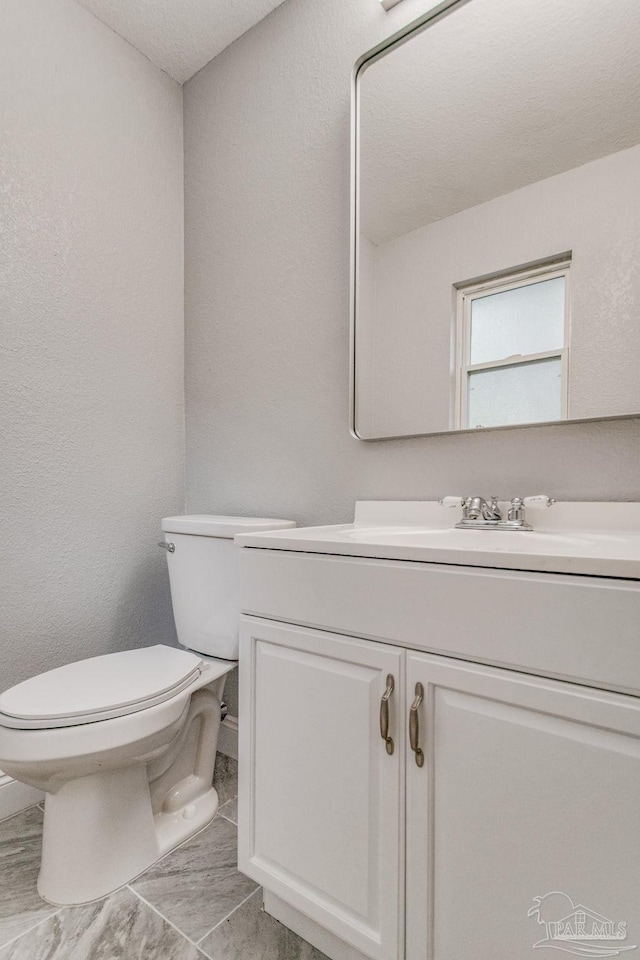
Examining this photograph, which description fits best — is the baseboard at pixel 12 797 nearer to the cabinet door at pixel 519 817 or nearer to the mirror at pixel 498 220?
the cabinet door at pixel 519 817

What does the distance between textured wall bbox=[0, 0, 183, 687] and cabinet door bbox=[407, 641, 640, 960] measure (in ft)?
3.85

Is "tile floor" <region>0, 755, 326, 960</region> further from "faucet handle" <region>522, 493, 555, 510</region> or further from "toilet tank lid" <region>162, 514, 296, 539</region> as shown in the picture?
"faucet handle" <region>522, 493, 555, 510</region>

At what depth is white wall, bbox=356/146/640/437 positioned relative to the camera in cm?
101

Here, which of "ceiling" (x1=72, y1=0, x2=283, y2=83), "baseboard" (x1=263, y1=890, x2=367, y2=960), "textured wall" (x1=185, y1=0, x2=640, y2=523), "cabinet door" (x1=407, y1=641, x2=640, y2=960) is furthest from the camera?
"ceiling" (x1=72, y1=0, x2=283, y2=83)

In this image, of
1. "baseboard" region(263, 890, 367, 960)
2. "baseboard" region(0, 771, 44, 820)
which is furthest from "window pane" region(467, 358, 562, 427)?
"baseboard" region(0, 771, 44, 820)

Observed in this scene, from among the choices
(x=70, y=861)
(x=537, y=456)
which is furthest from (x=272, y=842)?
(x=537, y=456)

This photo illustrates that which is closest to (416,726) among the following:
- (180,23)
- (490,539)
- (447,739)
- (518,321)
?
(447,739)

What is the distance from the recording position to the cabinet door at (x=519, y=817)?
2.01 ft

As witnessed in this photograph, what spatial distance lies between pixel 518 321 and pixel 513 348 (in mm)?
59

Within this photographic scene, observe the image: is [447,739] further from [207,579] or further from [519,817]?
[207,579]

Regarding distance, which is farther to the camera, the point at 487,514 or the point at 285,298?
the point at 285,298

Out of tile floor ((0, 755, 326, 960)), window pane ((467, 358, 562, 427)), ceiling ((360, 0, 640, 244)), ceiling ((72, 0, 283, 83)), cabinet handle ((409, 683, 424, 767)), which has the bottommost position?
tile floor ((0, 755, 326, 960))

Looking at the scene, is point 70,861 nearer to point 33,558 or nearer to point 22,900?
point 22,900

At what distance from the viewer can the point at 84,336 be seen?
156cm
